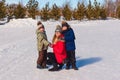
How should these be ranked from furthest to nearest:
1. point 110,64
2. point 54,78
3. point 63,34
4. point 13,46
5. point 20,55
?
point 13,46
point 20,55
point 110,64
point 63,34
point 54,78

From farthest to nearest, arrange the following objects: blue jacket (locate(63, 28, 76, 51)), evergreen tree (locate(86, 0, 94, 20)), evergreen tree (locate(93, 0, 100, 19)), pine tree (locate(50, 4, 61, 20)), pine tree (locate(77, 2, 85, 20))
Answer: evergreen tree (locate(93, 0, 100, 19)) < evergreen tree (locate(86, 0, 94, 20)) < pine tree (locate(77, 2, 85, 20)) < pine tree (locate(50, 4, 61, 20)) < blue jacket (locate(63, 28, 76, 51))

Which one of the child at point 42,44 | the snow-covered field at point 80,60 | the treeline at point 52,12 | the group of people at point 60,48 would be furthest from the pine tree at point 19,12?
the group of people at point 60,48

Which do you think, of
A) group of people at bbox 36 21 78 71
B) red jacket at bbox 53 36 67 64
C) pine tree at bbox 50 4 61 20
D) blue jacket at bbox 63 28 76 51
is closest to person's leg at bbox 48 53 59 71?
group of people at bbox 36 21 78 71

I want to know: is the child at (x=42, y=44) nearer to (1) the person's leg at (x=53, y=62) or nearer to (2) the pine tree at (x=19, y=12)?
(1) the person's leg at (x=53, y=62)

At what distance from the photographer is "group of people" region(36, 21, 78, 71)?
11984 millimetres

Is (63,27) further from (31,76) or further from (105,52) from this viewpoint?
(105,52)

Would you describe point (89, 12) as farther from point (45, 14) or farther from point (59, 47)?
point (59, 47)

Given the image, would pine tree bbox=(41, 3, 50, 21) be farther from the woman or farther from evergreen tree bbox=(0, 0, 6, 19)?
the woman

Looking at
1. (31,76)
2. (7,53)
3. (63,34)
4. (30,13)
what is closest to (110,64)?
(63,34)

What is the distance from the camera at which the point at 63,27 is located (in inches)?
477

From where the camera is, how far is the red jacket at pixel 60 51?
11953 mm

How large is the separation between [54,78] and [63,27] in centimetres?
181

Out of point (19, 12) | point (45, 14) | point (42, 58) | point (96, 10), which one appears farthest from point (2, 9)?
point (42, 58)

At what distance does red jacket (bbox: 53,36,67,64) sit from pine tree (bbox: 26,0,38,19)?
2380 cm
